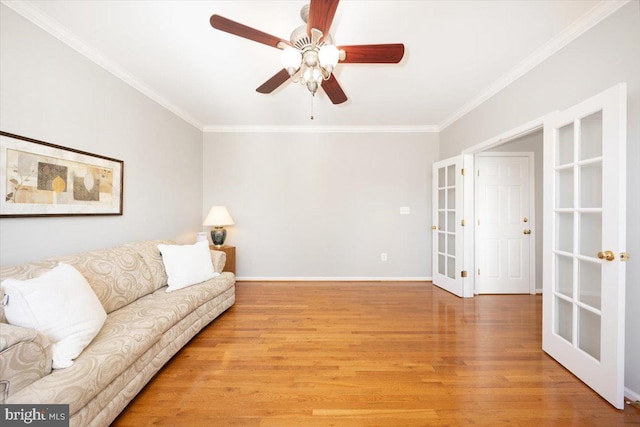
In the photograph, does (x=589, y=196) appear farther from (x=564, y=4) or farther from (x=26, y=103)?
(x=26, y=103)

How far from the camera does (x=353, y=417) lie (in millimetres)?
1411

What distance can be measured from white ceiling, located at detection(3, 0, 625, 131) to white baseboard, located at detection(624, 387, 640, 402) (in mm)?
2436

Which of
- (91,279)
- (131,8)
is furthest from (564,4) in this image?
(91,279)

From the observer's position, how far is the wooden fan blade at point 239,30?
4.43 feet

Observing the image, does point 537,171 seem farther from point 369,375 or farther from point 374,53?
point 369,375

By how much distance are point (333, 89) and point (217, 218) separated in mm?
2510

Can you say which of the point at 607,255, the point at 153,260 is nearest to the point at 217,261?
the point at 153,260

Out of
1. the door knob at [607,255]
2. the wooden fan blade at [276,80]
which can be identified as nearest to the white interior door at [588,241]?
the door knob at [607,255]

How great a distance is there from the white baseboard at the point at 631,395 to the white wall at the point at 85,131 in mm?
4081

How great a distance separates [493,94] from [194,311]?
3822 millimetres

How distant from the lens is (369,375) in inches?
69.6

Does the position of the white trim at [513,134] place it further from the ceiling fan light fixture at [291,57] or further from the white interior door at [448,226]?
the ceiling fan light fixture at [291,57]

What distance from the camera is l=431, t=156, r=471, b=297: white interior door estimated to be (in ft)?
11.1

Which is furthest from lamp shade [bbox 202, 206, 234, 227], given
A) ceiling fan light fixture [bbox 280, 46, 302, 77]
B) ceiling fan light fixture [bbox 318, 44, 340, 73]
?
ceiling fan light fixture [bbox 318, 44, 340, 73]
